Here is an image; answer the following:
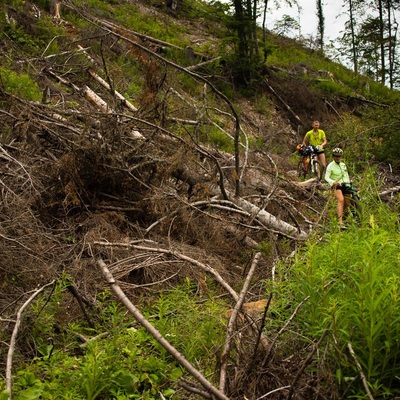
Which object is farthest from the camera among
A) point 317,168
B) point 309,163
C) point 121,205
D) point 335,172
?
point 309,163

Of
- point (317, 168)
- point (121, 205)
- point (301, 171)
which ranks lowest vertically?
point (121, 205)

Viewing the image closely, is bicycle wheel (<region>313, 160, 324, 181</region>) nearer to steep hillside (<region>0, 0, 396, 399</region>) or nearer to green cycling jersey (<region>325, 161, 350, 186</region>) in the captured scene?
steep hillside (<region>0, 0, 396, 399</region>)

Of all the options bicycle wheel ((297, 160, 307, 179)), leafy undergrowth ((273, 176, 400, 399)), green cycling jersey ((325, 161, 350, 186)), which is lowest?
leafy undergrowth ((273, 176, 400, 399))

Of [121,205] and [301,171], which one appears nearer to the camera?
[121,205]

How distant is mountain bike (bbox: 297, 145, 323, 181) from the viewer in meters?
12.1

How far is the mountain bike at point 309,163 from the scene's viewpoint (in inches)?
477

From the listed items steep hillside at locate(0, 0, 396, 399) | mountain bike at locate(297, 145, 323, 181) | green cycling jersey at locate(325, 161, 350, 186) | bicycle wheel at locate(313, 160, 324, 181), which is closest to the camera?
steep hillside at locate(0, 0, 396, 399)

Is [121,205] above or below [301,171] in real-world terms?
below

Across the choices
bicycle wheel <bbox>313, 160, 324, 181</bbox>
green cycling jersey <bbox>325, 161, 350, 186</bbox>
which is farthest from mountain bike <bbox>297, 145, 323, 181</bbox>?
green cycling jersey <bbox>325, 161, 350, 186</bbox>

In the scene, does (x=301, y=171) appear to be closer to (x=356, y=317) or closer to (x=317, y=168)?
(x=317, y=168)

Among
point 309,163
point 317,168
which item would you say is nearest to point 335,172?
point 317,168

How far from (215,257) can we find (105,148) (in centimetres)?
186

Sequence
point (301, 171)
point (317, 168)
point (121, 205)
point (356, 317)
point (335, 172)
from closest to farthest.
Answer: point (356, 317)
point (121, 205)
point (335, 172)
point (317, 168)
point (301, 171)

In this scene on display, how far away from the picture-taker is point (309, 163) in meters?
12.3
